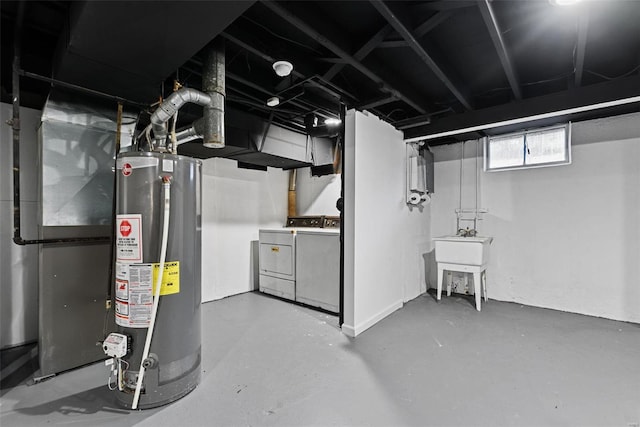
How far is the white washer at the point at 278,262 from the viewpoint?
3703 mm

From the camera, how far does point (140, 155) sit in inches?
65.5

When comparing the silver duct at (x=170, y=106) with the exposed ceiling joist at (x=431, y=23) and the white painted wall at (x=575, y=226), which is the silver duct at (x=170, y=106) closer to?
the exposed ceiling joist at (x=431, y=23)

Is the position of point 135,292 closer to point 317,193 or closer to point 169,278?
point 169,278

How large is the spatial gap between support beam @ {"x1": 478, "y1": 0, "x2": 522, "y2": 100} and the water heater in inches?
76.3

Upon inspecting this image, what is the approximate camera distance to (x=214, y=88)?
6.14ft

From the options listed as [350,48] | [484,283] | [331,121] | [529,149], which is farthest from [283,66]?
[484,283]

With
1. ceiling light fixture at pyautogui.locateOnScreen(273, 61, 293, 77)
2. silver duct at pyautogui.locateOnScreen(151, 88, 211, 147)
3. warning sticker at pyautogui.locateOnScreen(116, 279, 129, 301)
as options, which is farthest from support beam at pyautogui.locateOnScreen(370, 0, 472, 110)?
warning sticker at pyautogui.locateOnScreen(116, 279, 129, 301)

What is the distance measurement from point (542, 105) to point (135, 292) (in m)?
3.48

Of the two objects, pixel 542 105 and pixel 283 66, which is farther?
pixel 542 105

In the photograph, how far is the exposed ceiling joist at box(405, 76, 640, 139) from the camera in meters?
2.23

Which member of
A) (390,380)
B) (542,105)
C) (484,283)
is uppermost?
(542,105)

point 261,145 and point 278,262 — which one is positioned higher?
point 261,145

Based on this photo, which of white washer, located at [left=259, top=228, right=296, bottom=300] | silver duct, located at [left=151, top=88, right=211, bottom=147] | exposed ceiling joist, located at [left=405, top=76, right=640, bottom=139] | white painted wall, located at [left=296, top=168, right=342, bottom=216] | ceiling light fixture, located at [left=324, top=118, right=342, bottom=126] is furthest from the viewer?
white painted wall, located at [left=296, top=168, right=342, bottom=216]

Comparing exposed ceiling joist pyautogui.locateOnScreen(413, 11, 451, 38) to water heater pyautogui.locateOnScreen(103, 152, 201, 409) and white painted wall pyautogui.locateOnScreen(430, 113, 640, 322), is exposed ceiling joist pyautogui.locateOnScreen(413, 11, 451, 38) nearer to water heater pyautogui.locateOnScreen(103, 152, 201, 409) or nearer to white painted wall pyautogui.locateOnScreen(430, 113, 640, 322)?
water heater pyautogui.locateOnScreen(103, 152, 201, 409)
